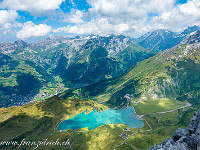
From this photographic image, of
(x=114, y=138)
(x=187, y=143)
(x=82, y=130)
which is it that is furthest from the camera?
(x=82, y=130)

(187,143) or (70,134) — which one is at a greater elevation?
(187,143)

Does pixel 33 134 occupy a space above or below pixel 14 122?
below

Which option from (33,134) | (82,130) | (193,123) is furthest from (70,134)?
(193,123)

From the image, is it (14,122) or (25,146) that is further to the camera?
(14,122)

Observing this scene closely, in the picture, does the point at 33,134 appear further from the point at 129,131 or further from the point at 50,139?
the point at 129,131

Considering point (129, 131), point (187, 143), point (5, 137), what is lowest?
point (129, 131)

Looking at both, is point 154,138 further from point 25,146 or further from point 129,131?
point 25,146

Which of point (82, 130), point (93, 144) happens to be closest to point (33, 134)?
point (82, 130)

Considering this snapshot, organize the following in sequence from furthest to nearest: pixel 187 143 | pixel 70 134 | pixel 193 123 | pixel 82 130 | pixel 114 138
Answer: pixel 82 130
pixel 70 134
pixel 114 138
pixel 193 123
pixel 187 143

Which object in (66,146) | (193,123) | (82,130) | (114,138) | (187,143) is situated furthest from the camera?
(82,130)
